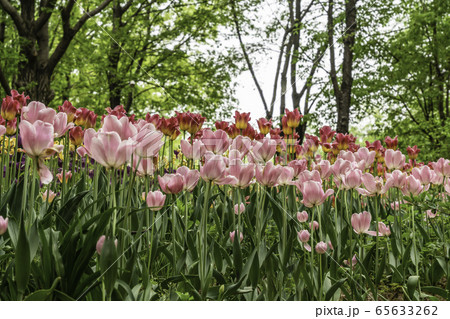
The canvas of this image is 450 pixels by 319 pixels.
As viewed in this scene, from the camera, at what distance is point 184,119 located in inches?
102

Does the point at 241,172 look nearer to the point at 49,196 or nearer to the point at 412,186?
the point at 412,186

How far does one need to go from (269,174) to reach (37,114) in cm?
94

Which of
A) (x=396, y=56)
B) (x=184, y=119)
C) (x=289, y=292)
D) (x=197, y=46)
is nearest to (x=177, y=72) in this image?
(x=197, y=46)

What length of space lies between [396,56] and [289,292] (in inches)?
513

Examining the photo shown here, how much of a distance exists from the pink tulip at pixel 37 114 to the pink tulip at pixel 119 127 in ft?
0.90

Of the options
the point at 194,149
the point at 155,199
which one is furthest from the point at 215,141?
the point at 155,199

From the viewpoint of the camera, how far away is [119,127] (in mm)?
1362

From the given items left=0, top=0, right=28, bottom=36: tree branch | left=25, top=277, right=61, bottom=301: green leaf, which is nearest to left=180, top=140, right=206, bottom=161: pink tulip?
left=25, top=277, right=61, bottom=301: green leaf

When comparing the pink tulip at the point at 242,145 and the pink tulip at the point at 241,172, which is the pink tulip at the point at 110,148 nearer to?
the pink tulip at the point at 241,172

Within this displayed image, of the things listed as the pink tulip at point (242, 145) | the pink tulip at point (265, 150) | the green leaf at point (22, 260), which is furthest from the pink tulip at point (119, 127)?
the pink tulip at point (242, 145)

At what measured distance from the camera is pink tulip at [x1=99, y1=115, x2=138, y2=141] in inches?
52.4

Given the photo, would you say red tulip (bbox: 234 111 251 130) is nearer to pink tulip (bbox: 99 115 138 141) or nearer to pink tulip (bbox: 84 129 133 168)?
pink tulip (bbox: 99 115 138 141)

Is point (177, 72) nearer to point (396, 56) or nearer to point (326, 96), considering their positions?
point (326, 96)

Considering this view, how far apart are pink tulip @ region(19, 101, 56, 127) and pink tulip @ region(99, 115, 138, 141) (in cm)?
27
